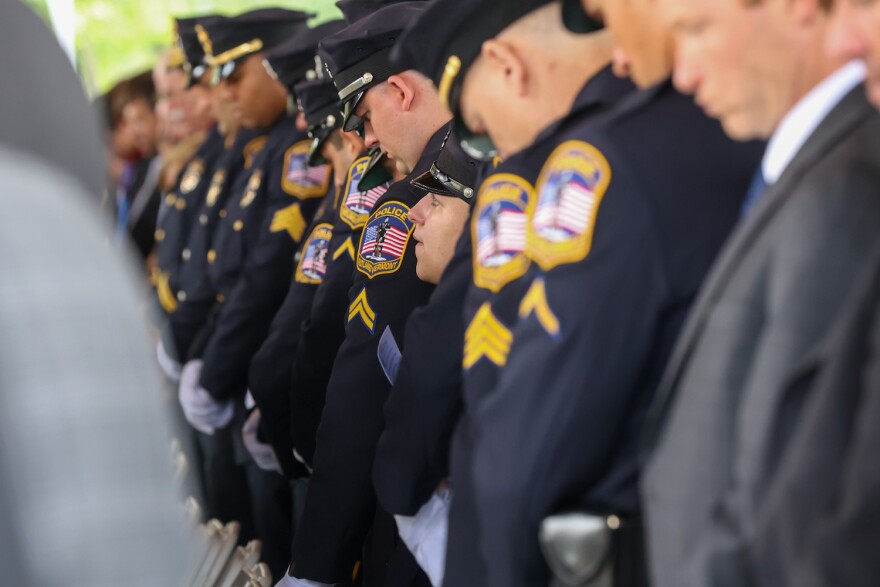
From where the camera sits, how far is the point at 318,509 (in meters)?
3.61

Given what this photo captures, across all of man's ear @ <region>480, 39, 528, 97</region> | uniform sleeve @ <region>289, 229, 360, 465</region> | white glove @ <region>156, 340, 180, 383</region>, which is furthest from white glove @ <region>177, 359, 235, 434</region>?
man's ear @ <region>480, 39, 528, 97</region>

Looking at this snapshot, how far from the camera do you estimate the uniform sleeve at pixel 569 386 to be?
208 centimetres

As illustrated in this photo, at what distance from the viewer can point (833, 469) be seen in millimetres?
1629

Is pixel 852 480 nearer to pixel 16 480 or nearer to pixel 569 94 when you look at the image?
pixel 16 480

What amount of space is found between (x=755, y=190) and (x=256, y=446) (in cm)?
333

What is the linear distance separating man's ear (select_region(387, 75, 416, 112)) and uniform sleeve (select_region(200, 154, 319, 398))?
1629 mm

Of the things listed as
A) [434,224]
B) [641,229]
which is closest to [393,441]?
[434,224]

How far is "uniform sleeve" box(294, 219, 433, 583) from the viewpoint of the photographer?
11.2 ft

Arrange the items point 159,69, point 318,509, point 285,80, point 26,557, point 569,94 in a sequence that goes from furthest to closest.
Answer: point 159,69 → point 285,80 → point 318,509 → point 569,94 → point 26,557

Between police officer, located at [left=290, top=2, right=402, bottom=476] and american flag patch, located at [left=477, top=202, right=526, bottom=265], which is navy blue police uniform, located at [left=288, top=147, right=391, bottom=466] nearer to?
police officer, located at [left=290, top=2, right=402, bottom=476]

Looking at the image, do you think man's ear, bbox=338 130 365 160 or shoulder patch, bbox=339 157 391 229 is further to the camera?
man's ear, bbox=338 130 365 160

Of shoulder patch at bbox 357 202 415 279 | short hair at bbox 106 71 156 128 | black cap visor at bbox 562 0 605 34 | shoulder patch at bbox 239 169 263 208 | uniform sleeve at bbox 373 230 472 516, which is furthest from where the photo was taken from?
short hair at bbox 106 71 156 128

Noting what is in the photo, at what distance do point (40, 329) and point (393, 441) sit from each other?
1729 mm

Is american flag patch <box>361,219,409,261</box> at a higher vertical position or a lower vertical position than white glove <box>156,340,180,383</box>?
higher
